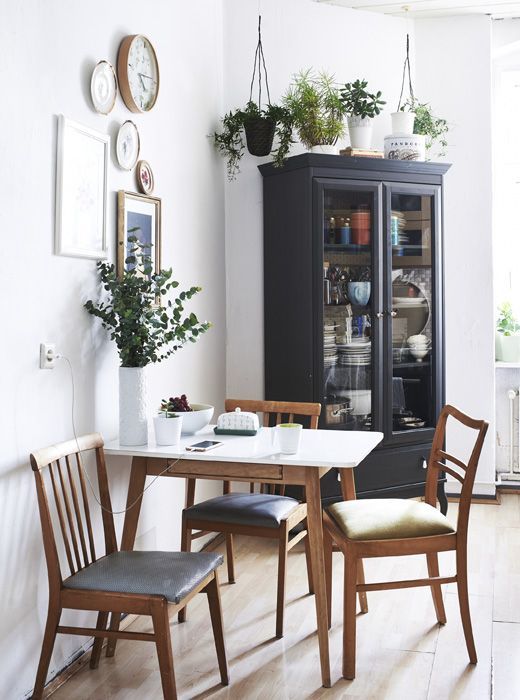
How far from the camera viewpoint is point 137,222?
2.98 meters

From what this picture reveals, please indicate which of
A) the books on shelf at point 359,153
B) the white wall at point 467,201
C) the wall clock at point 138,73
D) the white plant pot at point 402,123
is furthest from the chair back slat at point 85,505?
the white wall at point 467,201

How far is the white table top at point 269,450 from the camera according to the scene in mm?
2420

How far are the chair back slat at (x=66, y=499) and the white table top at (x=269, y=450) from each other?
0.42ft

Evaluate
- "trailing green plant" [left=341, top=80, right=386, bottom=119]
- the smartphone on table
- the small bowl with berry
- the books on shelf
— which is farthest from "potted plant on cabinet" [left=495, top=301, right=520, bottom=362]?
the smartphone on table

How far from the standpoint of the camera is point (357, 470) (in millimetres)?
3861

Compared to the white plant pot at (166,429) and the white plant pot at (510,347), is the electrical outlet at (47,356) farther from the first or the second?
the white plant pot at (510,347)

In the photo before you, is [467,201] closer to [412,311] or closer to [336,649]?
[412,311]

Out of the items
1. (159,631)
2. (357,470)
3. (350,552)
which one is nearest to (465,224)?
(357,470)

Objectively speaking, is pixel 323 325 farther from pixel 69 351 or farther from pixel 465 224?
pixel 69 351

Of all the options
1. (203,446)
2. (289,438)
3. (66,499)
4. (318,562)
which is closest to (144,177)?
(203,446)

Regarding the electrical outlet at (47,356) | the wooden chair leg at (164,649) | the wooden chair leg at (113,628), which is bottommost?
the wooden chair leg at (113,628)

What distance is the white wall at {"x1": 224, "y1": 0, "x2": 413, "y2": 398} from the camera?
13.3 feet

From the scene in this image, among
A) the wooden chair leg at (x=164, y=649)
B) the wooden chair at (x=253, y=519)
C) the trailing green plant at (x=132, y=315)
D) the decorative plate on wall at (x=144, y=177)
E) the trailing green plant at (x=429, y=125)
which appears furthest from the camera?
the trailing green plant at (x=429, y=125)

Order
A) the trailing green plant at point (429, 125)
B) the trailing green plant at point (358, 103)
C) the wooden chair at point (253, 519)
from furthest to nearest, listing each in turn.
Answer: the trailing green plant at point (429, 125) < the trailing green plant at point (358, 103) < the wooden chair at point (253, 519)
